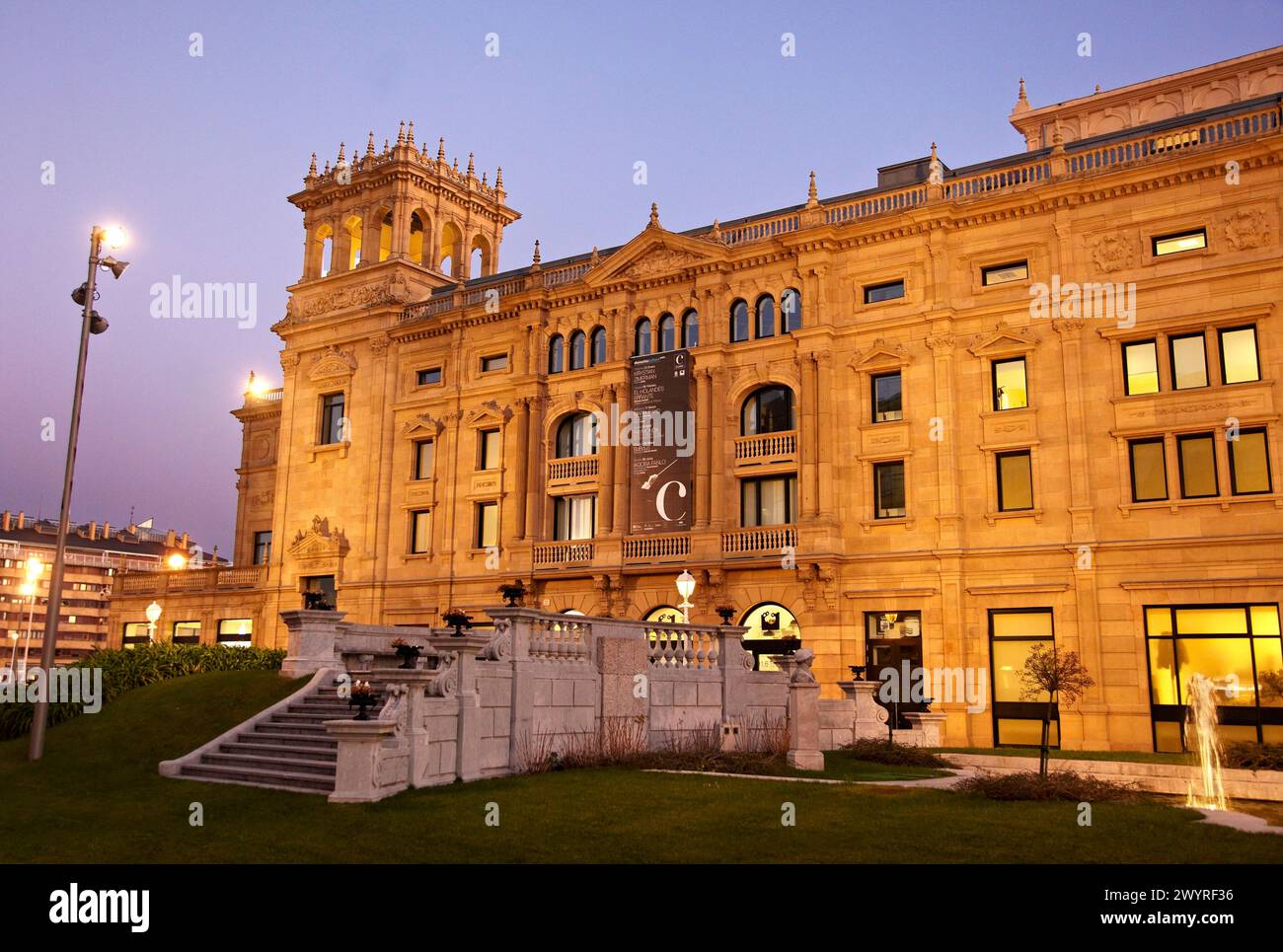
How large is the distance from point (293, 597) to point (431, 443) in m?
9.52

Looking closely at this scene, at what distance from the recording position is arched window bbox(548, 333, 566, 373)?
42438mm

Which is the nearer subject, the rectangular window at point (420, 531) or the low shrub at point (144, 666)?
the low shrub at point (144, 666)

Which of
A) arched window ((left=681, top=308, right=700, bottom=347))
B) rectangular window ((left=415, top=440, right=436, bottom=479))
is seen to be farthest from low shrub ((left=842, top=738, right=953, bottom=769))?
rectangular window ((left=415, top=440, right=436, bottom=479))

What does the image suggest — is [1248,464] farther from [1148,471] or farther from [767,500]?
[767,500]

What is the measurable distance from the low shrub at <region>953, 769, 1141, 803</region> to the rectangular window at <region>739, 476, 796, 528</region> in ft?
61.7

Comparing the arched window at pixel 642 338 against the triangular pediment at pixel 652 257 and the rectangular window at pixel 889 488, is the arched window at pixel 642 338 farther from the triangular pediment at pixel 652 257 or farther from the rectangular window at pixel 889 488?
the rectangular window at pixel 889 488

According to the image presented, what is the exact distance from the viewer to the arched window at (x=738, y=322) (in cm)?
3820

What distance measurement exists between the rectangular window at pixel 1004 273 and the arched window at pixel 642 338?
1243cm

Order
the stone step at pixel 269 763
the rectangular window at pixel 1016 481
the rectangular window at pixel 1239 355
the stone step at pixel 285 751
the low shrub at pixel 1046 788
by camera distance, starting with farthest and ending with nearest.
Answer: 1. the rectangular window at pixel 1016 481
2. the rectangular window at pixel 1239 355
3. the stone step at pixel 285 751
4. the stone step at pixel 269 763
5. the low shrub at pixel 1046 788

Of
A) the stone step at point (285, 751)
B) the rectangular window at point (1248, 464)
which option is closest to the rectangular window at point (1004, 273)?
the rectangular window at point (1248, 464)

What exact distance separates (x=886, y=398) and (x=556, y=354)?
14.2m

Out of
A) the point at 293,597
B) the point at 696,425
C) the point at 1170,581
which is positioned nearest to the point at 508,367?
the point at 696,425

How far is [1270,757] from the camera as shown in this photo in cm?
2175

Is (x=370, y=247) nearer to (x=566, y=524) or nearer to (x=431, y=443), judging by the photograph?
(x=431, y=443)
